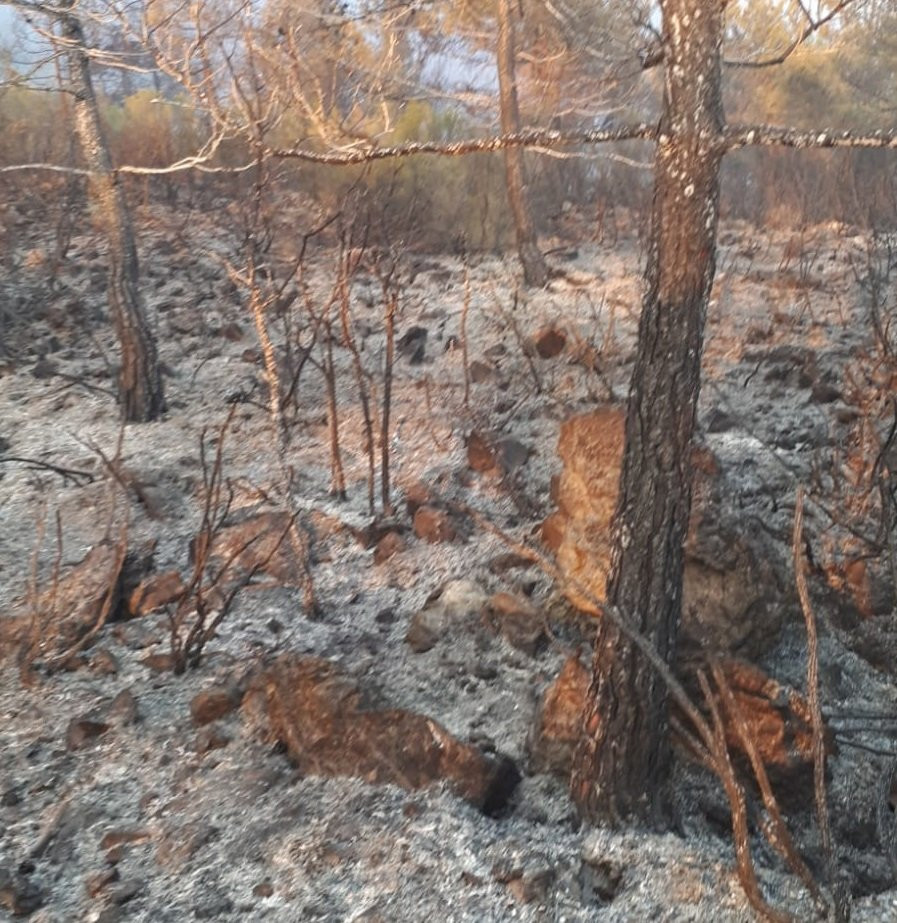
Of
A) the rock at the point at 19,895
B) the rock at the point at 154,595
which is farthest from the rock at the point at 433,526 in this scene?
the rock at the point at 19,895

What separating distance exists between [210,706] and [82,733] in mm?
565

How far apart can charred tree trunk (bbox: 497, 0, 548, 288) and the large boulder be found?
223 inches

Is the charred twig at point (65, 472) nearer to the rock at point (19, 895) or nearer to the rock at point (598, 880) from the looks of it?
the rock at point (19, 895)

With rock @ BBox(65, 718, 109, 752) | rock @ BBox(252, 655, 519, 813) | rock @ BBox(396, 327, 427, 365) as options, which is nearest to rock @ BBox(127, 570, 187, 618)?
rock @ BBox(65, 718, 109, 752)

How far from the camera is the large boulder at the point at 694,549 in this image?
398 centimetres

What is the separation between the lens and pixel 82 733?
3996 millimetres

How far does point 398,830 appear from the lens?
325 cm

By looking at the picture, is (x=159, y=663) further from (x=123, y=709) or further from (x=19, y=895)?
(x=19, y=895)

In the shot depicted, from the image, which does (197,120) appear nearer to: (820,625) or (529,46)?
(529,46)

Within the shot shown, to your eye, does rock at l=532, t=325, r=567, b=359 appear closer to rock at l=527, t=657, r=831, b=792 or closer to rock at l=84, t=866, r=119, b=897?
rock at l=527, t=657, r=831, b=792

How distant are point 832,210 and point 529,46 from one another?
176 inches

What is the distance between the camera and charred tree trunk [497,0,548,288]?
980 centimetres

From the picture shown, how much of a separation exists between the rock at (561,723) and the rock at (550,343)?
4.48 metres

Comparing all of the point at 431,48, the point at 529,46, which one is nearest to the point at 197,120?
the point at 431,48
